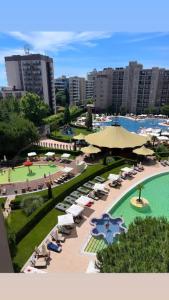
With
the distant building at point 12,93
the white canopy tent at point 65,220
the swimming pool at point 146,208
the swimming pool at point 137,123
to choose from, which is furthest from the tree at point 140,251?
the distant building at point 12,93

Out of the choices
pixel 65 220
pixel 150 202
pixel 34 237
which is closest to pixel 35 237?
pixel 34 237

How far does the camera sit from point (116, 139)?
32.6 meters

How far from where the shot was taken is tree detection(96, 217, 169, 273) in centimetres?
848

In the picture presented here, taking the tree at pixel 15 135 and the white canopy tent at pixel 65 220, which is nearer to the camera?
the white canopy tent at pixel 65 220

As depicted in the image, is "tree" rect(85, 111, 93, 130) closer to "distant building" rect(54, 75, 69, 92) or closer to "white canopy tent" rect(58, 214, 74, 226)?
"white canopy tent" rect(58, 214, 74, 226)

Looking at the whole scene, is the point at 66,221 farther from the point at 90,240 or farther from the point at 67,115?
the point at 67,115

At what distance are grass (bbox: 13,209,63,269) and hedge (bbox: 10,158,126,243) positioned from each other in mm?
367

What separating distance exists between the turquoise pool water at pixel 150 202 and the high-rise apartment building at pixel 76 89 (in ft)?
234

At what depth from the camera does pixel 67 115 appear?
54188mm

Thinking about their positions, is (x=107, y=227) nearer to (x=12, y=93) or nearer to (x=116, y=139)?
(x=116, y=139)

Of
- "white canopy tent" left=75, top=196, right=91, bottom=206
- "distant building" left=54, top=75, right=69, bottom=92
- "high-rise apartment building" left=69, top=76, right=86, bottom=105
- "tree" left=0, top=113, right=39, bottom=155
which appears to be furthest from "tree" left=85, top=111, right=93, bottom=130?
"distant building" left=54, top=75, right=69, bottom=92

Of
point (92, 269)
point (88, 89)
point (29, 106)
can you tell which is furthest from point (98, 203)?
point (88, 89)

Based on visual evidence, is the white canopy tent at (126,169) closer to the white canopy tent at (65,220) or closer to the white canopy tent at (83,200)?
the white canopy tent at (83,200)

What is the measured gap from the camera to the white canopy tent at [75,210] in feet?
58.7
